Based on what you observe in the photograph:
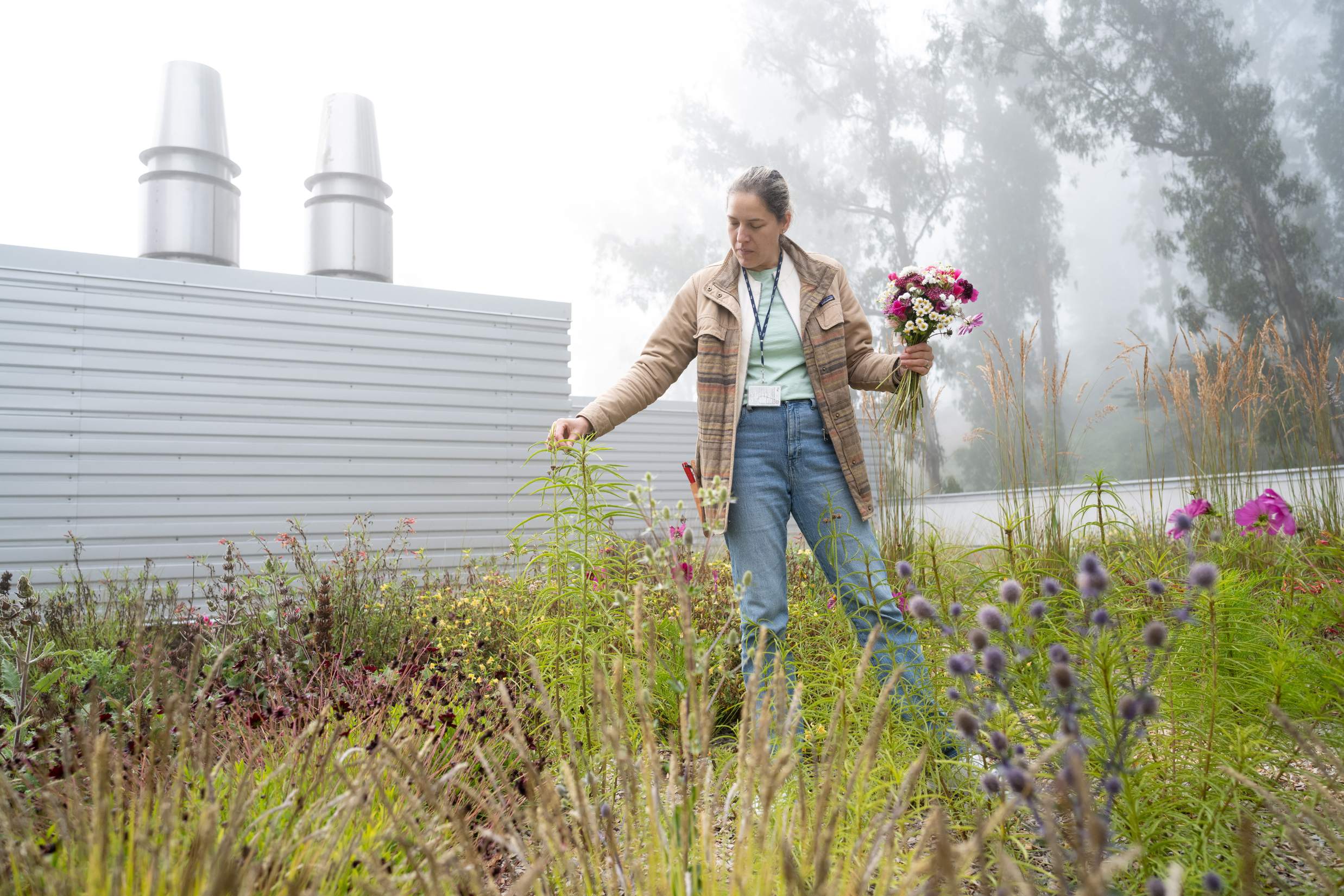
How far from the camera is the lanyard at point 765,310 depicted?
240 centimetres

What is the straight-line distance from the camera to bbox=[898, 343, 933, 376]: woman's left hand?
2.34 metres

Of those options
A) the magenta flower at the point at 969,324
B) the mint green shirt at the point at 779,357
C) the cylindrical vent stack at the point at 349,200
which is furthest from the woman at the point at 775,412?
the cylindrical vent stack at the point at 349,200

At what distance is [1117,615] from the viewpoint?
1.87 metres

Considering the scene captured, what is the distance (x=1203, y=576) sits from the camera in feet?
3.03

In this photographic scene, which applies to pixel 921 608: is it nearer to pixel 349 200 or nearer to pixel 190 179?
pixel 349 200

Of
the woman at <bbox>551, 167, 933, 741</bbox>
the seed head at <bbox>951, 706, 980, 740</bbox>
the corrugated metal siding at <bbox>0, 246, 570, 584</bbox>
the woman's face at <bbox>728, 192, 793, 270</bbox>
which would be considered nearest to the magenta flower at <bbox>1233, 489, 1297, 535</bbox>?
the woman at <bbox>551, 167, 933, 741</bbox>

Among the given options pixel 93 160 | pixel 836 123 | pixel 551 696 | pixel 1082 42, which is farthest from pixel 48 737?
pixel 93 160

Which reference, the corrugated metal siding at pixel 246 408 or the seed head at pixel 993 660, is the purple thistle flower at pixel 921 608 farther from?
the corrugated metal siding at pixel 246 408

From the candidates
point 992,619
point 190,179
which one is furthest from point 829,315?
point 190,179

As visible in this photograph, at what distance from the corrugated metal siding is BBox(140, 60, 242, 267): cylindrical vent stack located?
229cm

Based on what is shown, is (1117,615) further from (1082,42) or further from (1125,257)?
(1082,42)

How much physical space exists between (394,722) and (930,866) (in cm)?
159

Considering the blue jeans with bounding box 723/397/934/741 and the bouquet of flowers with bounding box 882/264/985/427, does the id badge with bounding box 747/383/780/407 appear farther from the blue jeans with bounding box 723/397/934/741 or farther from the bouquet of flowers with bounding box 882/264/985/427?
the bouquet of flowers with bounding box 882/264/985/427

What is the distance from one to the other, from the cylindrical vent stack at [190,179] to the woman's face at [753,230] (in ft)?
24.2
